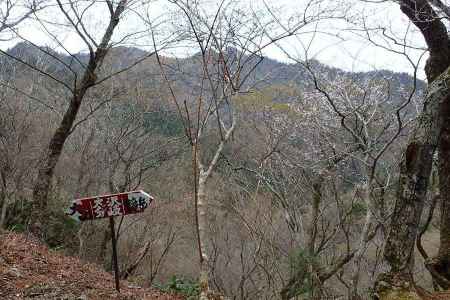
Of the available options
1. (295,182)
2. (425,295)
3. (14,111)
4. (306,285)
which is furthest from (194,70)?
(14,111)

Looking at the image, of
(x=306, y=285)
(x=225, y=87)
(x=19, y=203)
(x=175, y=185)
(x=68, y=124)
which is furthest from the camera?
(x=175, y=185)

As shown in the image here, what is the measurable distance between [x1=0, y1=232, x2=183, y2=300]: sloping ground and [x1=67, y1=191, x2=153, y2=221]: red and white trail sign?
0.83 metres

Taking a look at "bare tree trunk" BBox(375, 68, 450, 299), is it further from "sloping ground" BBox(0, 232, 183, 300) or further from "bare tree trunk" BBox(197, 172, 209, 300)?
"sloping ground" BBox(0, 232, 183, 300)

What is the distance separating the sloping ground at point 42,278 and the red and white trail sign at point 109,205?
0.83m

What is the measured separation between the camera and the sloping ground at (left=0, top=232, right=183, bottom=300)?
453 centimetres

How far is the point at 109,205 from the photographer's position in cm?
481

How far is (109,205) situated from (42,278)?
1246mm

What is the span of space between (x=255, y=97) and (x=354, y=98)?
2.18m

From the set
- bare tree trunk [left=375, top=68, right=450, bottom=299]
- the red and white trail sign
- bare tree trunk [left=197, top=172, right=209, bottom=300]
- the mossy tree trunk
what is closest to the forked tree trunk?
the red and white trail sign

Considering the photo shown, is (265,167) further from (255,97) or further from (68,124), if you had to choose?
(68,124)

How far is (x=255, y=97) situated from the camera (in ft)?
31.9

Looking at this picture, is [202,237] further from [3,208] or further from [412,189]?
[3,208]

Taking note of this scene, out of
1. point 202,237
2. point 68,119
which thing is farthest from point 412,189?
point 68,119

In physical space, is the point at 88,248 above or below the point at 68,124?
below
